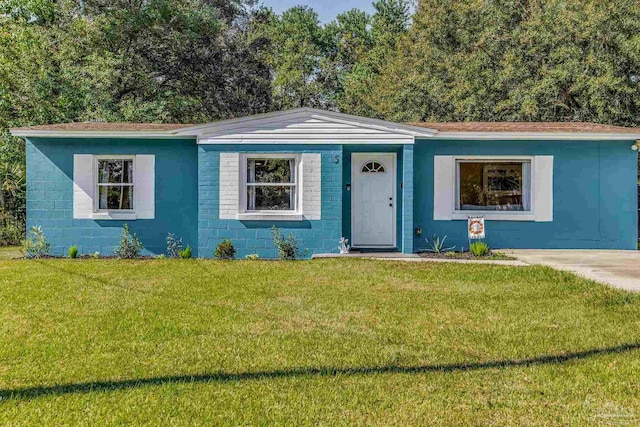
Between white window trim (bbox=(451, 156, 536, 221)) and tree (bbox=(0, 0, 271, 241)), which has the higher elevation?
tree (bbox=(0, 0, 271, 241))

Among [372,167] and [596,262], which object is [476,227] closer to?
[596,262]

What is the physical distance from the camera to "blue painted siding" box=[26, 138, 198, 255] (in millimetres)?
10594

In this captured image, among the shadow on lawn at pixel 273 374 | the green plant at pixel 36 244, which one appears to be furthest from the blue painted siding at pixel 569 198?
the green plant at pixel 36 244

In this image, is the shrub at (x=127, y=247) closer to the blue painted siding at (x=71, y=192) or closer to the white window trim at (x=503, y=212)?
the blue painted siding at (x=71, y=192)

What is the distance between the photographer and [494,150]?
35.0 feet

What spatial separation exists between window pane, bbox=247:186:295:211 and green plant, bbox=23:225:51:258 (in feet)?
13.4

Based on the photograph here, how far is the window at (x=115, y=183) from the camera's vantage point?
10781 millimetres

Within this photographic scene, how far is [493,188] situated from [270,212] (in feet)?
15.1

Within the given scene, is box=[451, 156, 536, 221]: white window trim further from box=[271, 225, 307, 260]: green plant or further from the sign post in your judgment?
box=[271, 225, 307, 260]: green plant

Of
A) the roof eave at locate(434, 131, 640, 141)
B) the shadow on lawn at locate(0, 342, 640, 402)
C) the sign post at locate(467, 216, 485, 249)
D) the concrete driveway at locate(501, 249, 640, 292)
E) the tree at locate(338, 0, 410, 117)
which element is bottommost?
the shadow on lawn at locate(0, 342, 640, 402)

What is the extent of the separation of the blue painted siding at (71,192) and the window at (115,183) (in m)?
0.29

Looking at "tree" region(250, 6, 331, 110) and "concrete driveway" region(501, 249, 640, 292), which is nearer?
"concrete driveway" region(501, 249, 640, 292)

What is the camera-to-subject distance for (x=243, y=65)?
72.4ft

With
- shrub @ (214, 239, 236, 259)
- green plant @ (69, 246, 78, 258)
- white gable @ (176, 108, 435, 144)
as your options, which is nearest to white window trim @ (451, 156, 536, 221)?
white gable @ (176, 108, 435, 144)
